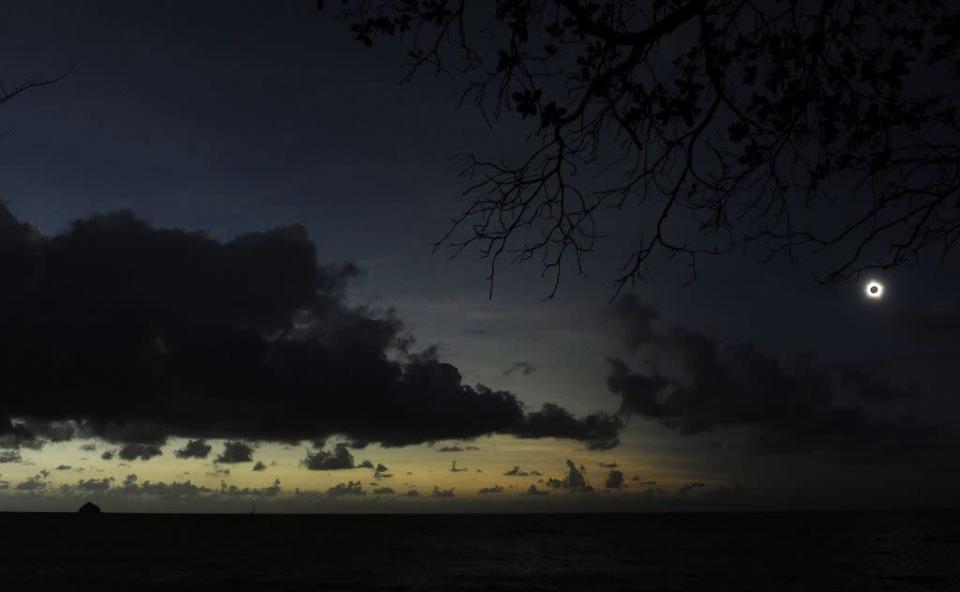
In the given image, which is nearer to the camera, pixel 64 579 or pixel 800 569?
pixel 64 579

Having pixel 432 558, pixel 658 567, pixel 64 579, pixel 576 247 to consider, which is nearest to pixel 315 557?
pixel 432 558

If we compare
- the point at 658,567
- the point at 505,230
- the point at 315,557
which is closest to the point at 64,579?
the point at 315,557

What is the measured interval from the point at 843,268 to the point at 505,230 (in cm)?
307

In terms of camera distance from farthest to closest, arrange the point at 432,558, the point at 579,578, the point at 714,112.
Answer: the point at 432,558 < the point at 579,578 < the point at 714,112

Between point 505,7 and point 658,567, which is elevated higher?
point 505,7

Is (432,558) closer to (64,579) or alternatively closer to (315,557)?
(315,557)

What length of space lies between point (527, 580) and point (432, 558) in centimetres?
2698

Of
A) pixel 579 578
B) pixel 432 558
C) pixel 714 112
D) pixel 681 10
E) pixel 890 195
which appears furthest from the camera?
pixel 432 558

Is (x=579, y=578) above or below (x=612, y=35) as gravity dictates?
below

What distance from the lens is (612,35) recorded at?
6234mm

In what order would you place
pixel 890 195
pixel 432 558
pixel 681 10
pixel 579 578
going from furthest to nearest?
pixel 432 558, pixel 579 578, pixel 890 195, pixel 681 10

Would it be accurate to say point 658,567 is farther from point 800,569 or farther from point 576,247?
point 576,247

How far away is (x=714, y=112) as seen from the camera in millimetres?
6723

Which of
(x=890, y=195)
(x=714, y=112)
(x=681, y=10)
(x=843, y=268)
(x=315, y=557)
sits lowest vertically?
(x=315, y=557)
